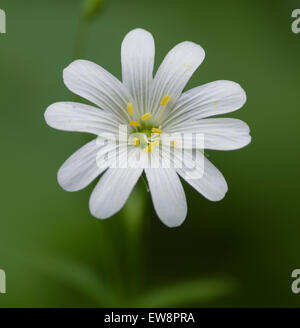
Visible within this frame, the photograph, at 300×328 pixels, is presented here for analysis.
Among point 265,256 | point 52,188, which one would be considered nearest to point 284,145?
point 265,256

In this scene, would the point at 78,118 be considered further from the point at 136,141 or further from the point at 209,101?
the point at 209,101

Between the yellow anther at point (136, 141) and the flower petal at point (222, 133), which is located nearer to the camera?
the flower petal at point (222, 133)

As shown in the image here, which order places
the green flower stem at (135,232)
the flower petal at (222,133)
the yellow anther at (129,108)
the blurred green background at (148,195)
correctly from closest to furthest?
1. the flower petal at (222,133)
2. the yellow anther at (129,108)
3. the green flower stem at (135,232)
4. the blurred green background at (148,195)

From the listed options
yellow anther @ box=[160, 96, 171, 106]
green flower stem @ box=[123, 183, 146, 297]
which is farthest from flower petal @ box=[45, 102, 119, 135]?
green flower stem @ box=[123, 183, 146, 297]

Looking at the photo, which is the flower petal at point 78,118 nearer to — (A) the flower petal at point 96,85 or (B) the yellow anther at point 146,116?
(A) the flower petal at point 96,85

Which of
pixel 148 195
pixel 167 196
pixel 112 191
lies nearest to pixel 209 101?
pixel 167 196

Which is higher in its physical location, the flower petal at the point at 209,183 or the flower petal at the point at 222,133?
the flower petal at the point at 222,133

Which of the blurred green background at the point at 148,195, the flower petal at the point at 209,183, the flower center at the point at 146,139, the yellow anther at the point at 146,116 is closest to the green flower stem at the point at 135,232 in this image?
the blurred green background at the point at 148,195
